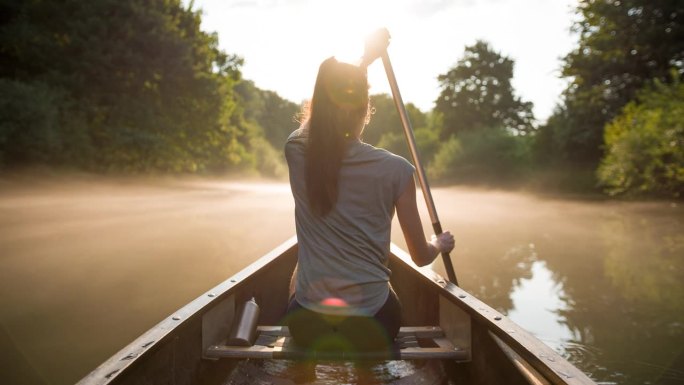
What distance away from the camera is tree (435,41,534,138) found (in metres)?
42.2

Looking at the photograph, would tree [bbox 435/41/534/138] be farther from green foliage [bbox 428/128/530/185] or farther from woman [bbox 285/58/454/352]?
woman [bbox 285/58/454/352]

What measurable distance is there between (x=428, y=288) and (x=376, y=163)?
156cm

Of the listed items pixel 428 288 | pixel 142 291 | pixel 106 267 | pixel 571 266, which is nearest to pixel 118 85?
pixel 106 267

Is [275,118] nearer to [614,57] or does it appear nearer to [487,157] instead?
[487,157]

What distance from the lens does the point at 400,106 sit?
3434mm

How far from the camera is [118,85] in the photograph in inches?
837

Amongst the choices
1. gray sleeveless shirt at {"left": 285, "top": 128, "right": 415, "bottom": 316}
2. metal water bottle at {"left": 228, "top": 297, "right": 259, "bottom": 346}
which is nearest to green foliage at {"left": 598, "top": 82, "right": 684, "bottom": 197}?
metal water bottle at {"left": 228, "top": 297, "right": 259, "bottom": 346}

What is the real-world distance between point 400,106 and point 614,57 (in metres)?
21.6

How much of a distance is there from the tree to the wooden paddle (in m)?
39.7

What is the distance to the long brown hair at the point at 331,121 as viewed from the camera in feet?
6.35

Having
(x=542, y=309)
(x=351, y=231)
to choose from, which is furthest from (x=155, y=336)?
(x=542, y=309)

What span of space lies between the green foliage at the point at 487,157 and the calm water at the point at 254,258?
17.7 meters

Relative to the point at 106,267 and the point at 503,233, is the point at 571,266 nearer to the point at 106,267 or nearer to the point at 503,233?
the point at 503,233

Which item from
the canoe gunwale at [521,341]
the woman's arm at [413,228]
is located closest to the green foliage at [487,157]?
the canoe gunwale at [521,341]
